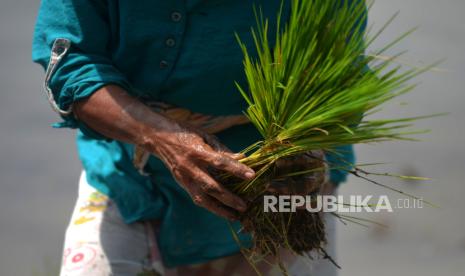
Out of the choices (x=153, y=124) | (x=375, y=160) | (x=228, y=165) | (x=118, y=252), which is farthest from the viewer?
(x=375, y=160)

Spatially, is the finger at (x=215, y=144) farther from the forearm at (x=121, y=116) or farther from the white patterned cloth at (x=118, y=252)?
the white patterned cloth at (x=118, y=252)

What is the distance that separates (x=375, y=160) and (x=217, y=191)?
2.68 m

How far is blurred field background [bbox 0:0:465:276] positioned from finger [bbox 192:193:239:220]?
210 centimetres

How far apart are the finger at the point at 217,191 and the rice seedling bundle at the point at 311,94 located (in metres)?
0.02

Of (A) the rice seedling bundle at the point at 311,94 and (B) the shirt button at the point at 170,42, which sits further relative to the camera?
(B) the shirt button at the point at 170,42

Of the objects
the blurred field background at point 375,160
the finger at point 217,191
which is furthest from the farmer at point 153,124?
the blurred field background at point 375,160

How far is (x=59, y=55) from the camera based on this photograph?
6.87 feet

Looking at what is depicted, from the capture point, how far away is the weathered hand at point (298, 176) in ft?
6.16

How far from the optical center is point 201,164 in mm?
1876

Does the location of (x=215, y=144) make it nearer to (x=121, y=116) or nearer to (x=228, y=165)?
(x=228, y=165)

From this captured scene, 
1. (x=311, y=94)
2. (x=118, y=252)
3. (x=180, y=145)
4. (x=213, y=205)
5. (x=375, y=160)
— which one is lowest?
(x=375, y=160)

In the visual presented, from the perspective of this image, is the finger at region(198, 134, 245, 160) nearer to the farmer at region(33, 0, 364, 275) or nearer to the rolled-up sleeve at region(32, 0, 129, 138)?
the farmer at region(33, 0, 364, 275)

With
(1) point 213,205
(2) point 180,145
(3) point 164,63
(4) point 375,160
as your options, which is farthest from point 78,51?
(4) point 375,160

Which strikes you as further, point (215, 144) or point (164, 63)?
point (164, 63)
